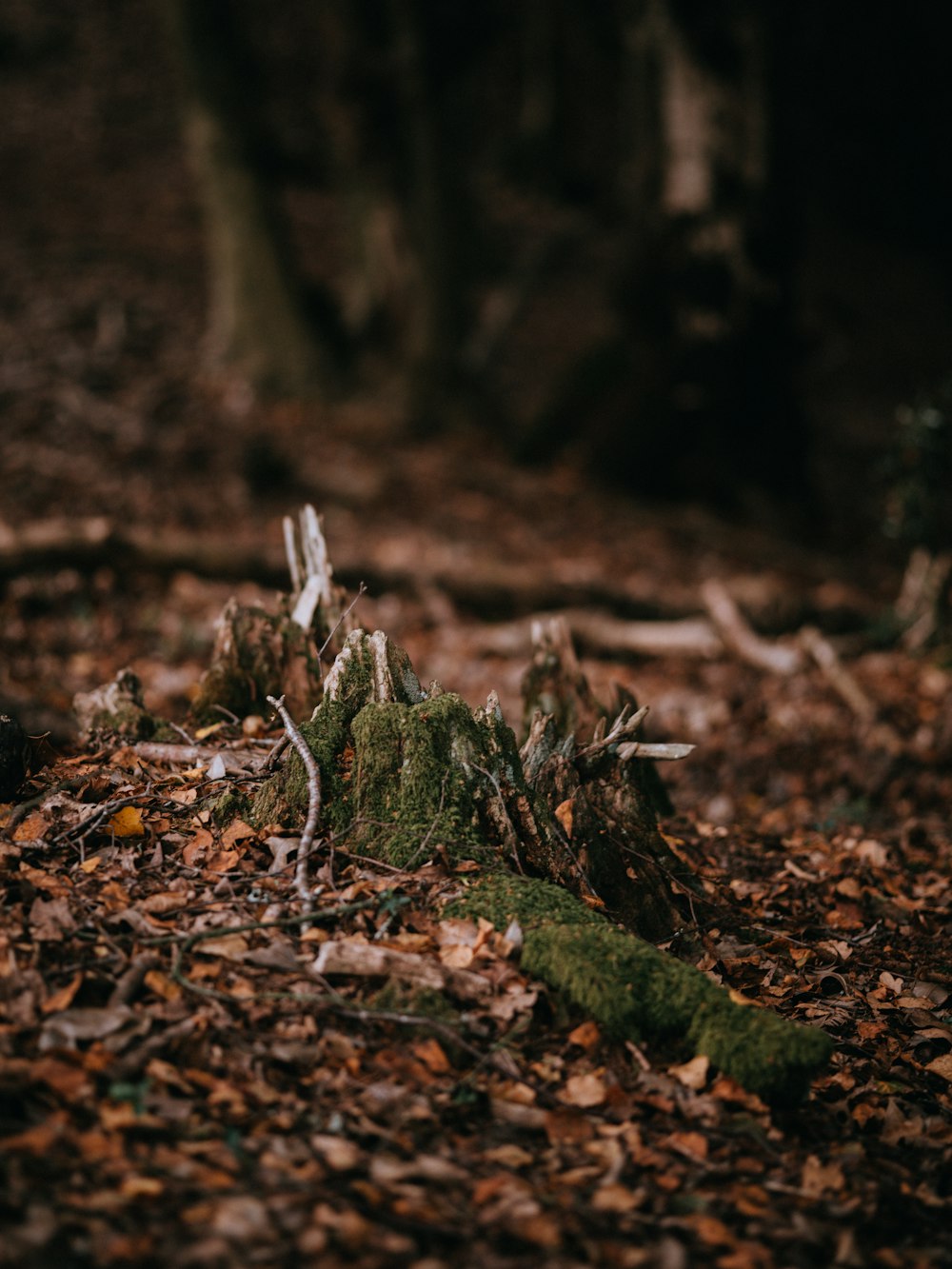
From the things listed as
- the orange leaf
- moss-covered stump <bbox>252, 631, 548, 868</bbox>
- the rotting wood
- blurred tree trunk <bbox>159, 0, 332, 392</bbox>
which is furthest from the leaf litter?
blurred tree trunk <bbox>159, 0, 332, 392</bbox>

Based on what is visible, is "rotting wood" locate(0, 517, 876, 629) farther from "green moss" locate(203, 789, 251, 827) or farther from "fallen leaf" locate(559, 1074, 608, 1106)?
"fallen leaf" locate(559, 1074, 608, 1106)

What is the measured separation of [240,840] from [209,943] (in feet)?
1.55

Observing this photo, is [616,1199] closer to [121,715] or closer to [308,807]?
[308,807]

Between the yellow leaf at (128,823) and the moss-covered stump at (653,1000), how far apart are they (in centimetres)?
107

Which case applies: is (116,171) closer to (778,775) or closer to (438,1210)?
(778,775)

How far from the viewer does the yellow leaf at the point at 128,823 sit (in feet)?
10.4

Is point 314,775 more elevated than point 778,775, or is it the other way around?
point 314,775

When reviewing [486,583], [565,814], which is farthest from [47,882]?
[486,583]

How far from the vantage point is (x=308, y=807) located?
10.5 ft

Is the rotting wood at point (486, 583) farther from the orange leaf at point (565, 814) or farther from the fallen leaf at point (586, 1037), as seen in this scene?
the fallen leaf at point (586, 1037)

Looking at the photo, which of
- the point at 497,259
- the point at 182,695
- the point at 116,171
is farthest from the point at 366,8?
the point at 182,695

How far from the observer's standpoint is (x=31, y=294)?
40.5ft

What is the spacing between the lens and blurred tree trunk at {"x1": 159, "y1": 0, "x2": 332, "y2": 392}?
1215cm

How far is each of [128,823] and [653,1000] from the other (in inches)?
68.3
